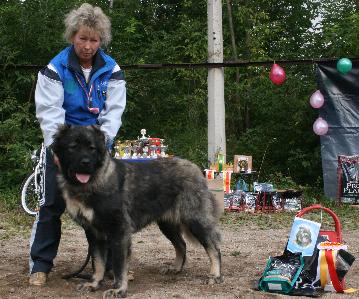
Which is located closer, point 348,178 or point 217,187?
point 217,187

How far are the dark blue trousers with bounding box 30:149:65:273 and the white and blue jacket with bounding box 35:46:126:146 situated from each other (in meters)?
0.33

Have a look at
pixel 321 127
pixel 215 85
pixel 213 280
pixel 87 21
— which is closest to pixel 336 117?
pixel 321 127

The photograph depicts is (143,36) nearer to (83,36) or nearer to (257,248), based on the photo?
(257,248)

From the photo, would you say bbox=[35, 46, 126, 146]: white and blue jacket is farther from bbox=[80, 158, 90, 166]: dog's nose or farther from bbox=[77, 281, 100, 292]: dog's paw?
bbox=[77, 281, 100, 292]: dog's paw

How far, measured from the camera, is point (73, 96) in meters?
4.39

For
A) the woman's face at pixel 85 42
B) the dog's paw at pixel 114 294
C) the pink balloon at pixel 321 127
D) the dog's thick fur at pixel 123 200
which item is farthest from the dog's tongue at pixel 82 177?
the pink balloon at pixel 321 127

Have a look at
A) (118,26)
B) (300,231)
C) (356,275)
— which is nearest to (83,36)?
(300,231)

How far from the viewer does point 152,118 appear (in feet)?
39.6

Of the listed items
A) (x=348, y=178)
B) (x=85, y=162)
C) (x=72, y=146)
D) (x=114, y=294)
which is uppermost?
(x=72, y=146)

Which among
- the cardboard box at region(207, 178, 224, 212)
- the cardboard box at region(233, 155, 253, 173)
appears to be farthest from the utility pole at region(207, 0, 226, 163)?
the cardboard box at region(207, 178, 224, 212)

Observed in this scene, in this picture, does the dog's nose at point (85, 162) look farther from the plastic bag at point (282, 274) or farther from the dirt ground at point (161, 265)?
the plastic bag at point (282, 274)

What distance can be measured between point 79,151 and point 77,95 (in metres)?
0.55

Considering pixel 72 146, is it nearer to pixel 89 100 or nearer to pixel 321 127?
pixel 89 100

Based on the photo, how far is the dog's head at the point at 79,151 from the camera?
158 inches
